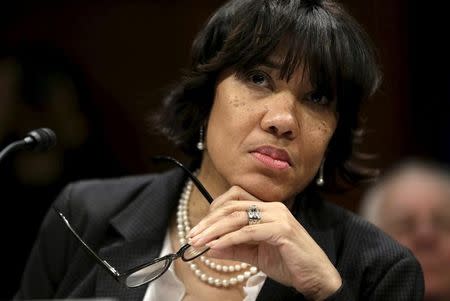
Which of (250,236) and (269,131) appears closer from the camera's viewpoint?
(250,236)

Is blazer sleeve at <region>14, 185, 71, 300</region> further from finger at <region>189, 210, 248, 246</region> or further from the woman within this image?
finger at <region>189, 210, 248, 246</region>

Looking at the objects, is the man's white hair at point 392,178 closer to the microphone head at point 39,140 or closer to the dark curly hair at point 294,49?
the dark curly hair at point 294,49

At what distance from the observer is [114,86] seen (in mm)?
3148

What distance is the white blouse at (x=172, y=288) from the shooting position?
5.76 ft

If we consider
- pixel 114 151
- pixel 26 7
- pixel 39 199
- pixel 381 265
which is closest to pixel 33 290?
pixel 39 199

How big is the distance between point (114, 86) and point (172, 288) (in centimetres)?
151

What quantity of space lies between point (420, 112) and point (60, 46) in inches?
55.7

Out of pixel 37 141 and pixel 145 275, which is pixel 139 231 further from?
pixel 37 141

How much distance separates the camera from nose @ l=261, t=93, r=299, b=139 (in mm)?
1652

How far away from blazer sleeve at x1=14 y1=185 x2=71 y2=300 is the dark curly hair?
1.49ft

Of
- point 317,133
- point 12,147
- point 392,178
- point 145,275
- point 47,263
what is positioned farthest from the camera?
point 392,178

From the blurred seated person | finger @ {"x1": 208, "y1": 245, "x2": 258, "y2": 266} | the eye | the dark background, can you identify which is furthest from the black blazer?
the blurred seated person

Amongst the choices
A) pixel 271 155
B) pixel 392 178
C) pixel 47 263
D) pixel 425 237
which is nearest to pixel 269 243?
pixel 271 155

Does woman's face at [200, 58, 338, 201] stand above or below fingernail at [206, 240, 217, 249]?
above
